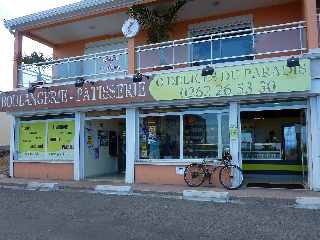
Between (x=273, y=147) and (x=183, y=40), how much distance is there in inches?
222

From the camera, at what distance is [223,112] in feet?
40.8

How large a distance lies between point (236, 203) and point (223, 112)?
11.4 feet

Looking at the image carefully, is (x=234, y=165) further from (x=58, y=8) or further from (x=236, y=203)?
(x=58, y=8)

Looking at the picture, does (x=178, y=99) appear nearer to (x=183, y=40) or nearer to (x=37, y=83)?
(x=183, y=40)

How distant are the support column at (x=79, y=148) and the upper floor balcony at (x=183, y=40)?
165 centimetres

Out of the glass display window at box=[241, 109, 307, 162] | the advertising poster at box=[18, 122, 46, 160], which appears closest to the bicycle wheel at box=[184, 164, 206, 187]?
the glass display window at box=[241, 109, 307, 162]

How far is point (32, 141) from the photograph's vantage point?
638 inches

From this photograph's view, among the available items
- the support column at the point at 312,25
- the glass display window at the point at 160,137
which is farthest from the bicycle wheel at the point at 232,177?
the support column at the point at 312,25

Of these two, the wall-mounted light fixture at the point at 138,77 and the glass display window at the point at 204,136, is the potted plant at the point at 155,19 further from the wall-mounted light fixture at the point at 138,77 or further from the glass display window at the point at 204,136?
the glass display window at the point at 204,136

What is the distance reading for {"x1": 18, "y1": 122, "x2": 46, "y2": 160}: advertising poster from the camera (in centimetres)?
1596

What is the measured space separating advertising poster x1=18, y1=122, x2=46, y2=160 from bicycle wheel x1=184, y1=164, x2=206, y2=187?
6.47 metres

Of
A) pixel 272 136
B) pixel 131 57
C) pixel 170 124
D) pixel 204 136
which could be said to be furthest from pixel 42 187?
pixel 272 136

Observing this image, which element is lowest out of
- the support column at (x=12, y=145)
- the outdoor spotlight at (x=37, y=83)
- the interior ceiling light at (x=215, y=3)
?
the support column at (x=12, y=145)

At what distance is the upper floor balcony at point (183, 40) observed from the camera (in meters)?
13.1
